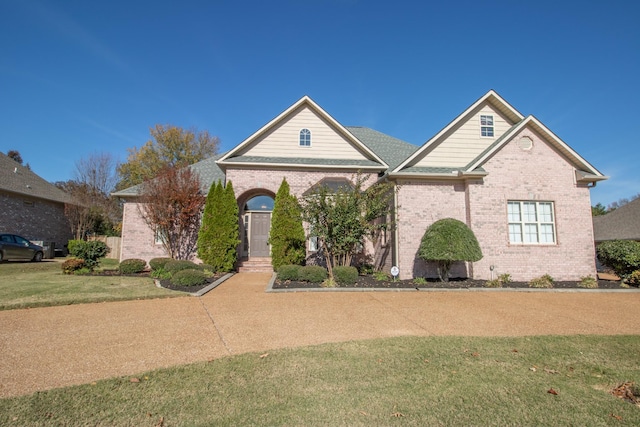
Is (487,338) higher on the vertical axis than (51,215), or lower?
lower

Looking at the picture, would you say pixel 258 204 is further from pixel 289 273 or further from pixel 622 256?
pixel 622 256

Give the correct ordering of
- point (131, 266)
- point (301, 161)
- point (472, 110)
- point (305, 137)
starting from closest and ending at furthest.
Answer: point (131, 266), point (472, 110), point (301, 161), point (305, 137)

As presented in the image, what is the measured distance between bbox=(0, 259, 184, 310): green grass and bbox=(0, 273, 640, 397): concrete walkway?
50cm

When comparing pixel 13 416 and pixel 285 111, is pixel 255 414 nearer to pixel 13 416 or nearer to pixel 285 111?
pixel 13 416

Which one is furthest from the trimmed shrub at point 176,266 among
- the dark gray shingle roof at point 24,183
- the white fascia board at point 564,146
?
the dark gray shingle roof at point 24,183

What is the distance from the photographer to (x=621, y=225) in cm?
2434

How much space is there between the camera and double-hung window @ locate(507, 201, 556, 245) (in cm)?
1256

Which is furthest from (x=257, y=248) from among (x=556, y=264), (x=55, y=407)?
(x=55, y=407)

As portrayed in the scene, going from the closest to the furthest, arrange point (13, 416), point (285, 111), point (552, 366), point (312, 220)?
point (13, 416), point (552, 366), point (312, 220), point (285, 111)

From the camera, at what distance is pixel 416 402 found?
329 centimetres

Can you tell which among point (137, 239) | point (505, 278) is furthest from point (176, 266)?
point (505, 278)

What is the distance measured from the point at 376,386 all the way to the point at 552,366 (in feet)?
7.90

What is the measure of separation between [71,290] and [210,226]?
18.8 ft

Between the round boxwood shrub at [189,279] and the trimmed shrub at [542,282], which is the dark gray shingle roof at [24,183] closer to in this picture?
the round boxwood shrub at [189,279]
